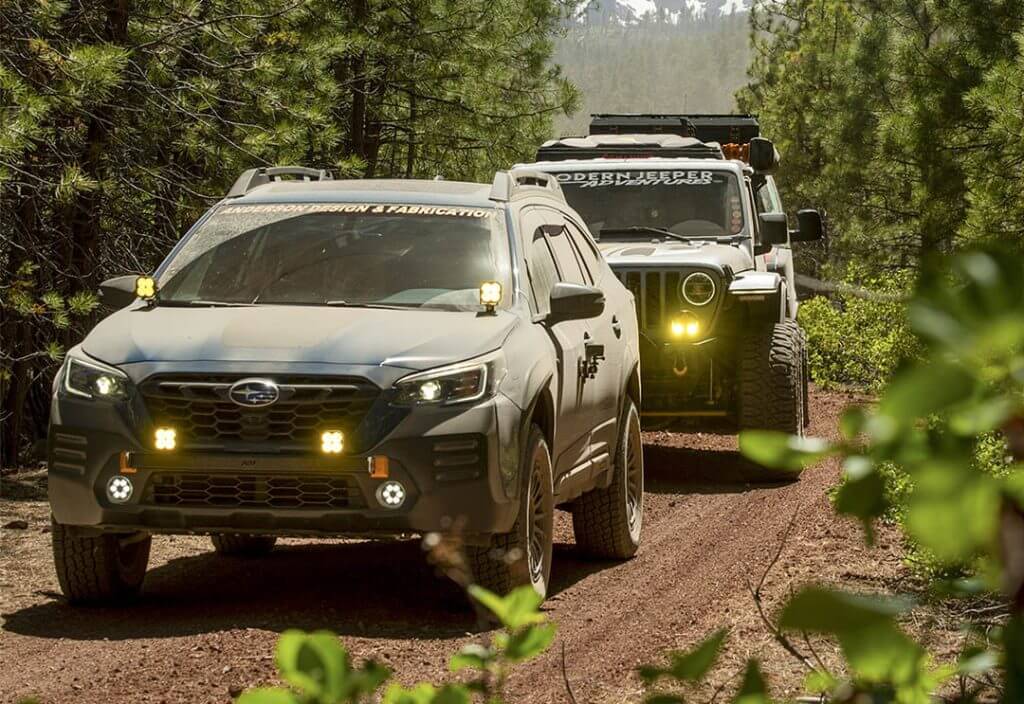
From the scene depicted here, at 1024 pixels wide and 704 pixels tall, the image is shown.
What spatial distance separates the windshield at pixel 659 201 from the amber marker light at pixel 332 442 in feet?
21.3

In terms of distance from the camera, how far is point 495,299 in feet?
23.4

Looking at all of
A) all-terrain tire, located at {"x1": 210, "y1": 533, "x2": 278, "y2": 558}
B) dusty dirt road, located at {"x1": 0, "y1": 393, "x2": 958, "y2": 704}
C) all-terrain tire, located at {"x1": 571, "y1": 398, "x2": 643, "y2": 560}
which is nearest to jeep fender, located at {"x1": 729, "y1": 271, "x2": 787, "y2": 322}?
dusty dirt road, located at {"x1": 0, "y1": 393, "x2": 958, "y2": 704}

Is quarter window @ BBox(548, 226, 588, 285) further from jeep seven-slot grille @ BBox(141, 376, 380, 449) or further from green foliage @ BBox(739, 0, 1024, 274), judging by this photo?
jeep seven-slot grille @ BBox(141, 376, 380, 449)

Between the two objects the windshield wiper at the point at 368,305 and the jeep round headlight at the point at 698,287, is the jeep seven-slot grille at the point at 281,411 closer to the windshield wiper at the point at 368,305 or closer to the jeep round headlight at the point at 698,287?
the windshield wiper at the point at 368,305

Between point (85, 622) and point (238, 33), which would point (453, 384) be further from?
point (238, 33)

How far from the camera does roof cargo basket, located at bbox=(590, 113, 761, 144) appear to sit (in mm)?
18484

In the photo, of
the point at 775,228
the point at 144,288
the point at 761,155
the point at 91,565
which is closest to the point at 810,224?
the point at 761,155

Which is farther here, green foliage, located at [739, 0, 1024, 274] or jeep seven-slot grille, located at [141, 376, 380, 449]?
green foliage, located at [739, 0, 1024, 274]

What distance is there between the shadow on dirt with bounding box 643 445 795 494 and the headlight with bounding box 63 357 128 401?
17.6 ft

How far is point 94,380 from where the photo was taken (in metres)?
6.72

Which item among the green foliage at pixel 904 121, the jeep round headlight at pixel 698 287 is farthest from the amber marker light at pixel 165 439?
the jeep round headlight at pixel 698 287

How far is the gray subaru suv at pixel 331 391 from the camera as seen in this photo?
645 cm

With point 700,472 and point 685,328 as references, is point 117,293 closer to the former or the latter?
point 685,328

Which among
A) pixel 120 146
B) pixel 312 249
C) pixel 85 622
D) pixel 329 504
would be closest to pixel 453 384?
pixel 329 504
